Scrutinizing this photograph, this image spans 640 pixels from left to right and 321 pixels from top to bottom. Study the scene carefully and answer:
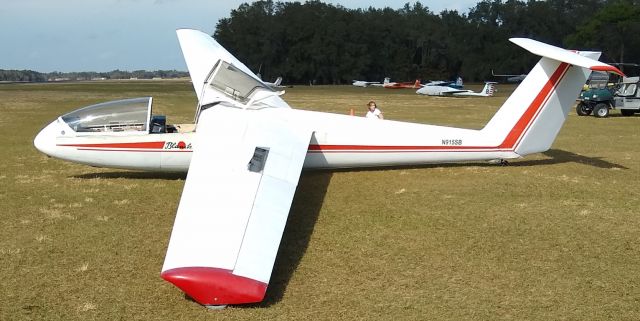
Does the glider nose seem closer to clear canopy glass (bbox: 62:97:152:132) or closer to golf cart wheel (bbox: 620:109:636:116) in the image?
clear canopy glass (bbox: 62:97:152:132)

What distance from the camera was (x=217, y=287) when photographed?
175 inches

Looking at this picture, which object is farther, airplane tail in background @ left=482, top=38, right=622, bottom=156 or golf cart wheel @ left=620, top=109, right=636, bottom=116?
golf cart wheel @ left=620, top=109, right=636, bottom=116

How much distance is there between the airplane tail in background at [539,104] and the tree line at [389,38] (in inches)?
3623

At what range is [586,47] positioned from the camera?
80.7m

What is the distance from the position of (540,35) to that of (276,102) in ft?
332

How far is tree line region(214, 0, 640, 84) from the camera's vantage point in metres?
101

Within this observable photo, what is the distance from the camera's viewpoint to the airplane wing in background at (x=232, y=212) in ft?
14.6

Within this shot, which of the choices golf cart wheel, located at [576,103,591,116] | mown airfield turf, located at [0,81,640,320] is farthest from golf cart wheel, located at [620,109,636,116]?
mown airfield turf, located at [0,81,640,320]

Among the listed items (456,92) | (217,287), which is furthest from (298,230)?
(456,92)

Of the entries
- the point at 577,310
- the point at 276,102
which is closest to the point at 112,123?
the point at 276,102

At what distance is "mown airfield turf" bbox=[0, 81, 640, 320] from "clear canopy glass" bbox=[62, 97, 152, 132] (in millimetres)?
993

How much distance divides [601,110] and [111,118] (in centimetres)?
2221

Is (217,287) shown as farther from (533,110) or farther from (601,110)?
(601,110)

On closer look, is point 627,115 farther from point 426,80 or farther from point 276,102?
point 426,80
